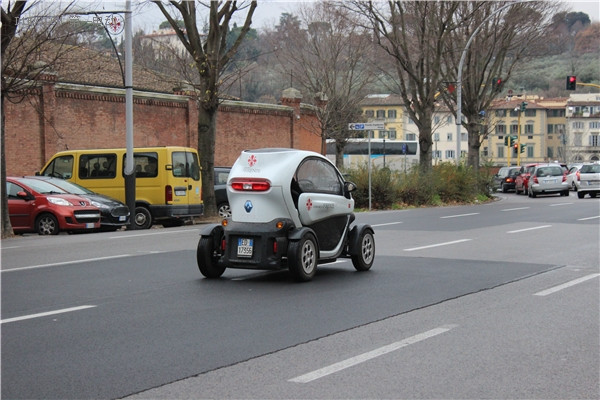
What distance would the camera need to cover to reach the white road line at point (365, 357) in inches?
237

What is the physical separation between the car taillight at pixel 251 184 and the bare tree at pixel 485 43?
28627 mm

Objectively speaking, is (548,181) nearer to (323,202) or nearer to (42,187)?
(42,187)

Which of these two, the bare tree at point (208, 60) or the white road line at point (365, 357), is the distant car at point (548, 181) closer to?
the bare tree at point (208, 60)

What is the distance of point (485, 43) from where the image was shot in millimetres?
42375

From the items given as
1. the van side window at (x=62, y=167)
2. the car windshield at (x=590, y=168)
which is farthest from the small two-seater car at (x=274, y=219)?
the car windshield at (x=590, y=168)

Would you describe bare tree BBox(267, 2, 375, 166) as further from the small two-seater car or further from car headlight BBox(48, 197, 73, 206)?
the small two-seater car

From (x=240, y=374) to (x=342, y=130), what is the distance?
48048 mm

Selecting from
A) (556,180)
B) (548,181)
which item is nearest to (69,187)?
(548,181)

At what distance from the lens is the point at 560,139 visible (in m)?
125

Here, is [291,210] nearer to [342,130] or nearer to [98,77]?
[98,77]

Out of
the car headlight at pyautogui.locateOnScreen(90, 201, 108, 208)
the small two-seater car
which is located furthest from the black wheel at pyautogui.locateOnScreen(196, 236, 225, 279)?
the car headlight at pyautogui.locateOnScreen(90, 201, 108, 208)

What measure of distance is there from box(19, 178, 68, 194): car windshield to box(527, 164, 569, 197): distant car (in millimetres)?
29052

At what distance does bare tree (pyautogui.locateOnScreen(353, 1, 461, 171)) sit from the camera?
35438mm

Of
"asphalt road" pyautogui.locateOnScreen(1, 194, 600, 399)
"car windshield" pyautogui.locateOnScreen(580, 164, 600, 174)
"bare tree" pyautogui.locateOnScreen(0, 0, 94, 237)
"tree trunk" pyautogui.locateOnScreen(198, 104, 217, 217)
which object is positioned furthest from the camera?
"car windshield" pyautogui.locateOnScreen(580, 164, 600, 174)
